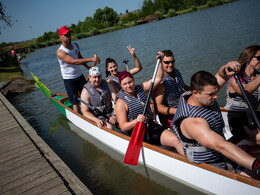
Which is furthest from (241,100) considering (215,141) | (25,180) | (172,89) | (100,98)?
(25,180)

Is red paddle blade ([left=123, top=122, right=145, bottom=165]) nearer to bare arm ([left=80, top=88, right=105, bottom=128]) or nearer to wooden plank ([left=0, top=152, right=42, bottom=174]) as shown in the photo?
bare arm ([left=80, top=88, right=105, bottom=128])

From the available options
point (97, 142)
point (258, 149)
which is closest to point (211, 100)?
point (258, 149)

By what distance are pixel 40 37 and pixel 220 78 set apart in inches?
3219

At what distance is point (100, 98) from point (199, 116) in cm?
251

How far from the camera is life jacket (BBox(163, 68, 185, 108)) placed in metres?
3.56

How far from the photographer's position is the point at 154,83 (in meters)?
3.41

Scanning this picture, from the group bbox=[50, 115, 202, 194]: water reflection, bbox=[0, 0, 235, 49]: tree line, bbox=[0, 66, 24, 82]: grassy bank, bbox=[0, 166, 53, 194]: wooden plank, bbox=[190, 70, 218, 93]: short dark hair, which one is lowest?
bbox=[50, 115, 202, 194]: water reflection

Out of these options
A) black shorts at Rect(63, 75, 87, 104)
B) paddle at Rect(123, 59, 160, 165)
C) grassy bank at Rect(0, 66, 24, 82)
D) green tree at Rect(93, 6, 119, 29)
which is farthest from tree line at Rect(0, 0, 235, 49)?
paddle at Rect(123, 59, 160, 165)

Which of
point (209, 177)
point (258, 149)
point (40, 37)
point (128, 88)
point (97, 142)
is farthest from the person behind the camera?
point (40, 37)

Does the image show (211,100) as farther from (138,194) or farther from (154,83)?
(138,194)

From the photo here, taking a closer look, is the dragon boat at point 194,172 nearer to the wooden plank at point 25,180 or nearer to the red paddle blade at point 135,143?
the red paddle blade at point 135,143

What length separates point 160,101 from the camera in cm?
354

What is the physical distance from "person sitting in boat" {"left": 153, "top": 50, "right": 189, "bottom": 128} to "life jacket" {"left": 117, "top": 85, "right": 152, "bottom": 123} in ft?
1.08

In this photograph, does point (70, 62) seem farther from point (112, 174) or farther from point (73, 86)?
point (112, 174)
